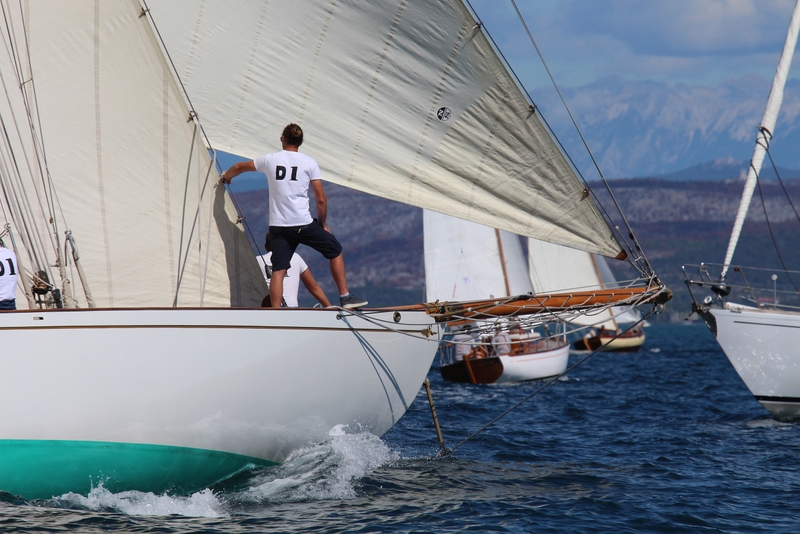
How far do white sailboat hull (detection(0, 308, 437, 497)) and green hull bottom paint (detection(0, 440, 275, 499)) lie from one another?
0.04 m

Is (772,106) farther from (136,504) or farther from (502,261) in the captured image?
(502,261)

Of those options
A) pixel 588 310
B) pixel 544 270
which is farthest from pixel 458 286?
pixel 588 310

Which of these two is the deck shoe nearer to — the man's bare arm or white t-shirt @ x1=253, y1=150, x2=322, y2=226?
white t-shirt @ x1=253, y1=150, x2=322, y2=226

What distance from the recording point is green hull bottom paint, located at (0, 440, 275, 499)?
6.88m

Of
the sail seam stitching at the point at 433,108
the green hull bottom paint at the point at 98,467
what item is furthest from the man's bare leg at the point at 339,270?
the green hull bottom paint at the point at 98,467

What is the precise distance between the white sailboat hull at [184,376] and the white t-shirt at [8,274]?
2.87 ft

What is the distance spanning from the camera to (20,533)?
6.38 m

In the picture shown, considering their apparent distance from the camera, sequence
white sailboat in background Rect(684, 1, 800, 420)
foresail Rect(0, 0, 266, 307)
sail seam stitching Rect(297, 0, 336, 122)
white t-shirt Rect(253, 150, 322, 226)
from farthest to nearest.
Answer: white sailboat in background Rect(684, 1, 800, 420) → sail seam stitching Rect(297, 0, 336, 122) → foresail Rect(0, 0, 266, 307) → white t-shirt Rect(253, 150, 322, 226)

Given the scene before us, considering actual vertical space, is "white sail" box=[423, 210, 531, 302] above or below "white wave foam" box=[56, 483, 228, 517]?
above

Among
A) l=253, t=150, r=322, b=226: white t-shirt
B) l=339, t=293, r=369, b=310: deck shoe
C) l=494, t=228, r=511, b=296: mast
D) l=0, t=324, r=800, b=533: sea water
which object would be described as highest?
l=494, t=228, r=511, b=296: mast

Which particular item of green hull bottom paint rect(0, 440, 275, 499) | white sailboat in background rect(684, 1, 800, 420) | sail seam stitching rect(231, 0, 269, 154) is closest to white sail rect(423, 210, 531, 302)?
white sailboat in background rect(684, 1, 800, 420)

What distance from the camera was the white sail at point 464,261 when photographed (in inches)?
1100

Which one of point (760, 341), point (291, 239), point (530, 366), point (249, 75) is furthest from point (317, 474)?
point (530, 366)

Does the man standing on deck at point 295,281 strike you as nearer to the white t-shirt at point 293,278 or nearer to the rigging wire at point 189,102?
the white t-shirt at point 293,278
